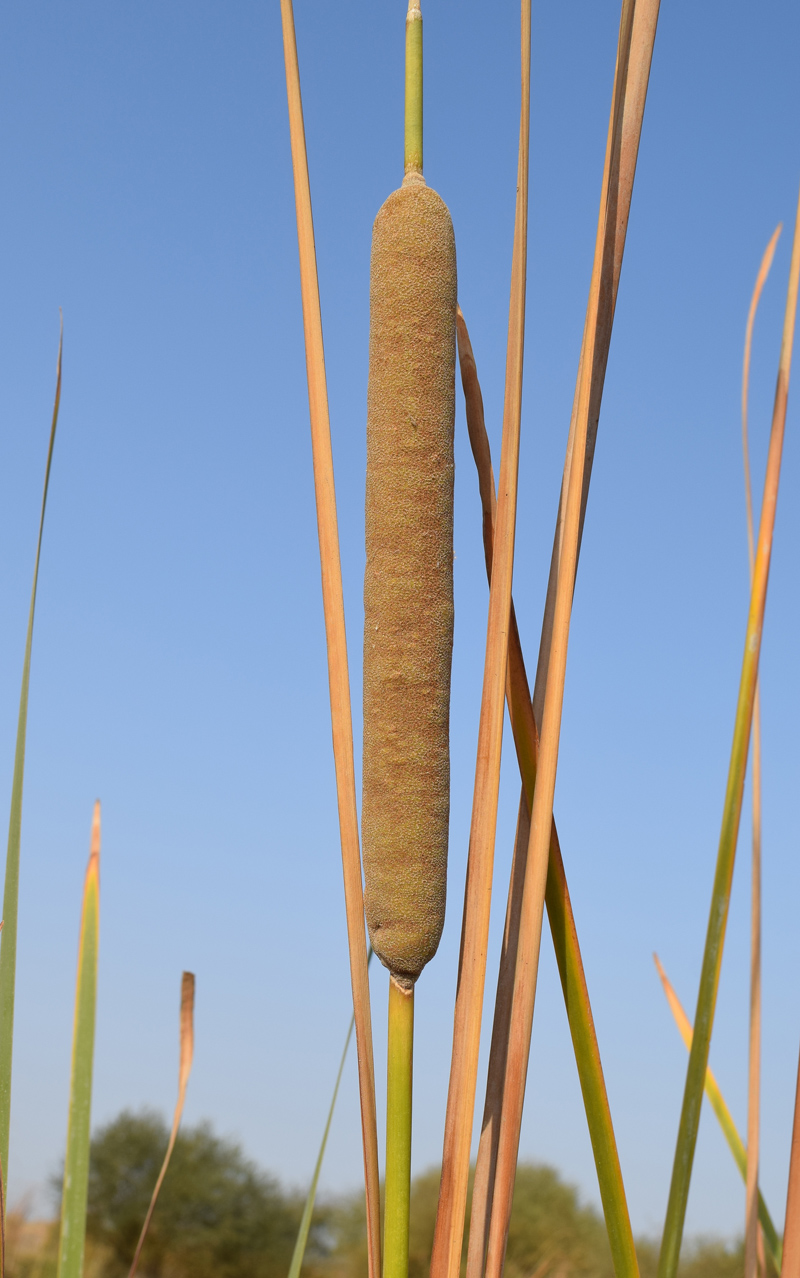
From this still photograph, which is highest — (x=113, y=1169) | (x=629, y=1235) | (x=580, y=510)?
(x=580, y=510)

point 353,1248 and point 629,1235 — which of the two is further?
point 353,1248

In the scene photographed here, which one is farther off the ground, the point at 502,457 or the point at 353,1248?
the point at 502,457

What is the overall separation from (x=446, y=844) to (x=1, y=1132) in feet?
0.77

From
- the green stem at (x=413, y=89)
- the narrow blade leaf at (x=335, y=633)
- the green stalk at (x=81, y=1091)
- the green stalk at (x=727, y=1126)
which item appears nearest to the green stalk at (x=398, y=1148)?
the narrow blade leaf at (x=335, y=633)

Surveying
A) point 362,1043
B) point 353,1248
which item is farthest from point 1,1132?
point 353,1248

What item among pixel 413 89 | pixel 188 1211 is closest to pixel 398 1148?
pixel 413 89

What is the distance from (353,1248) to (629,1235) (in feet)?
25.8

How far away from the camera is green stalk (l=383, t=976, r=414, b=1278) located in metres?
0.42

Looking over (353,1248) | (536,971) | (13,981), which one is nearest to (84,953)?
(13,981)

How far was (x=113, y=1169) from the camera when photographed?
289 inches

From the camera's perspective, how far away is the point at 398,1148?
43 cm

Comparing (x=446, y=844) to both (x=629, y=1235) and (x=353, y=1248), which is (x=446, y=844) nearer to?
(x=629, y=1235)

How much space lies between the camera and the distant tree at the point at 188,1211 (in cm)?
720

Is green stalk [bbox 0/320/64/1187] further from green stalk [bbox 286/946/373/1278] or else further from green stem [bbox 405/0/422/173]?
green stem [bbox 405/0/422/173]
